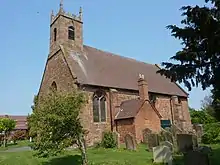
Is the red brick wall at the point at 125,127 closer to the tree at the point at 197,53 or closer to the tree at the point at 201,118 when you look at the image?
the tree at the point at 197,53

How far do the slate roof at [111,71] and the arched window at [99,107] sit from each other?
1.21 metres

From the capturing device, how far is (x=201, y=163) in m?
10.7

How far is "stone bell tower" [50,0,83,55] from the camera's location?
3012 cm

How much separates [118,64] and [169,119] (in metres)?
9.94

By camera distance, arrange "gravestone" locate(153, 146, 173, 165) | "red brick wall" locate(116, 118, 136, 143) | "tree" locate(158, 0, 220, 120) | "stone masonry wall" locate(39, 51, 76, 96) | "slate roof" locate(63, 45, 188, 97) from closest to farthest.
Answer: "tree" locate(158, 0, 220, 120) → "gravestone" locate(153, 146, 173, 165) → "red brick wall" locate(116, 118, 136, 143) → "stone masonry wall" locate(39, 51, 76, 96) → "slate roof" locate(63, 45, 188, 97)

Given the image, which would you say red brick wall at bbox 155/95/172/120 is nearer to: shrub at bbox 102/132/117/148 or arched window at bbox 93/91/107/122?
arched window at bbox 93/91/107/122

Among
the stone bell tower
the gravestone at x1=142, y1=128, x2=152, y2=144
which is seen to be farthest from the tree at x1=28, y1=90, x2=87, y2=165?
the stone bell tower

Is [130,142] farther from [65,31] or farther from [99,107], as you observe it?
[65,31]

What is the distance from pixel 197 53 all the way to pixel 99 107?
58.6 ft

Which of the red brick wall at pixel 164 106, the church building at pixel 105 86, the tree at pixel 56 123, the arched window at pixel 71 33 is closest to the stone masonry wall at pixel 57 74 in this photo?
the church building at pixel 105 86

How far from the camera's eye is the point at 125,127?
26109 millimetres

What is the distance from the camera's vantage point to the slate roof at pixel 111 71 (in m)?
27.6

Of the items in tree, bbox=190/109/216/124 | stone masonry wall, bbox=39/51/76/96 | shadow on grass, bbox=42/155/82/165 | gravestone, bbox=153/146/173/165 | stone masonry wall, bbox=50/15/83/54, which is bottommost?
shadow on grass, bbox=42/155/82/165

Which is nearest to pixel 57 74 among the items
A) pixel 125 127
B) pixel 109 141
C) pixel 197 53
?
pixel 125 127
